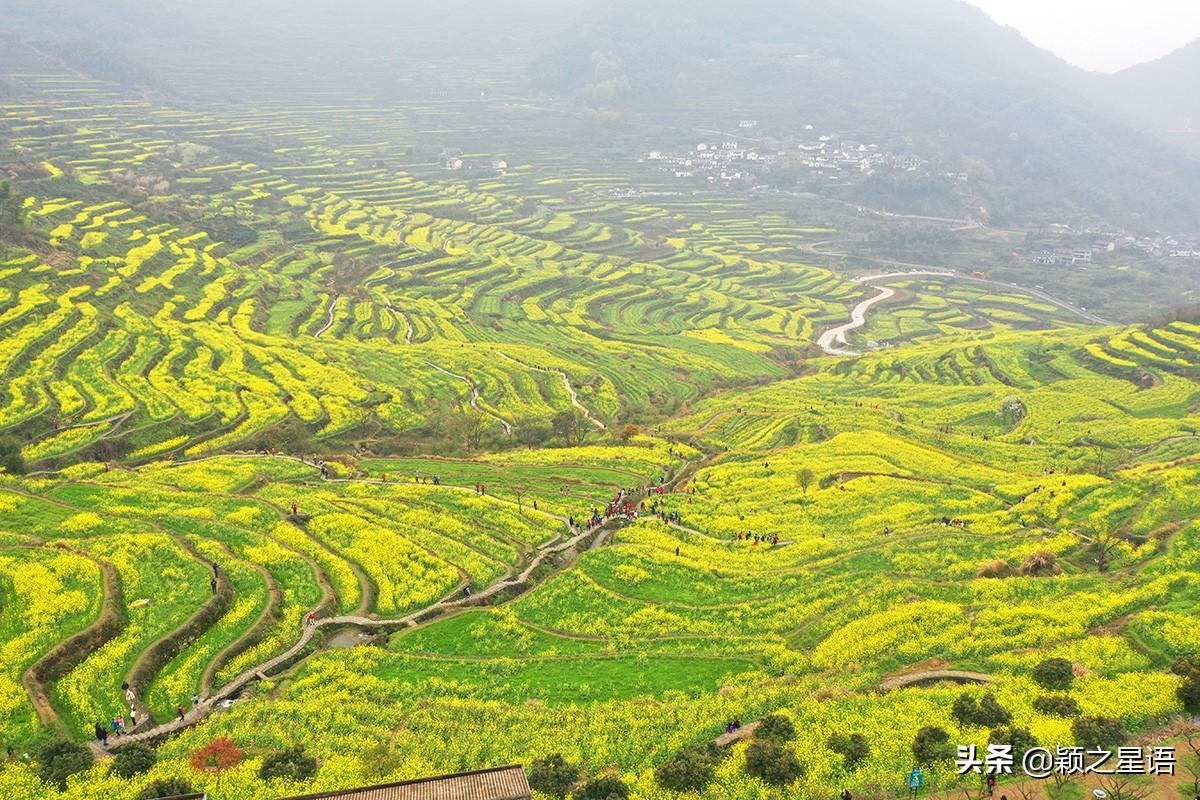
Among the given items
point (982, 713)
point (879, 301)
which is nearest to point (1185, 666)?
point (982, 713)

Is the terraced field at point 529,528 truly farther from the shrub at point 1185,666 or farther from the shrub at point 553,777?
the shrub at point 553,777

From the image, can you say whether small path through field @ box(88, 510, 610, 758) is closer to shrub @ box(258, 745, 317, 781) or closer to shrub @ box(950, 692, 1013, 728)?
shrub @ box(258, 745, 317, 781)

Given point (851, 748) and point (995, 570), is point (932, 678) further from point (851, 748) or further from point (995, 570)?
point (995, 570)

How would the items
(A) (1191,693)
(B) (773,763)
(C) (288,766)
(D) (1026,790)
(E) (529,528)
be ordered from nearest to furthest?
1. (D) (1026,790)
2. (B) (773,763)
3. (A) (1191,693)
4. (C) (288,766)
5. (E) (529,528)

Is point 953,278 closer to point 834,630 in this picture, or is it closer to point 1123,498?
point 1123,498

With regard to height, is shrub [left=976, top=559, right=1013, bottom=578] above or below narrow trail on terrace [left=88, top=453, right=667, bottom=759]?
above

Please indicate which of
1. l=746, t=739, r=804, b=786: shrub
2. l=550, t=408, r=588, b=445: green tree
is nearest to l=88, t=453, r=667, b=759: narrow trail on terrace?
l=746, t=739, r=804, b=786: shrub

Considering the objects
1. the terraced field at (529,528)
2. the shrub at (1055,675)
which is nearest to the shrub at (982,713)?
the terraced field at (529,528)

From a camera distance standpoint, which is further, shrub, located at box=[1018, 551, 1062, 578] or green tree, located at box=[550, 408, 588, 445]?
green tree, located at box=[550, 408, 588, 445]
